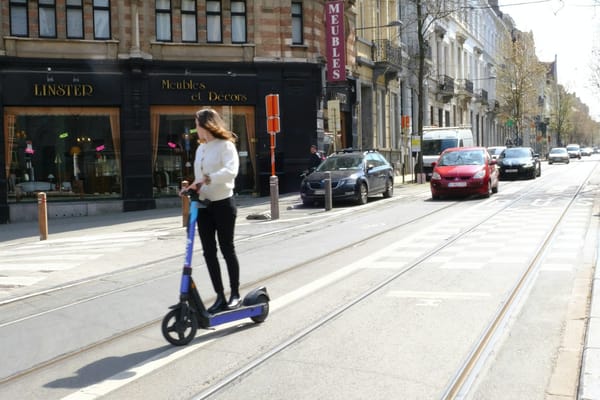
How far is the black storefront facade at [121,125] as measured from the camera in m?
22.0

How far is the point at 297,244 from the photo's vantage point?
12367 millimetres

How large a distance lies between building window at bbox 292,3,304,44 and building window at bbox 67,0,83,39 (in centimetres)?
740

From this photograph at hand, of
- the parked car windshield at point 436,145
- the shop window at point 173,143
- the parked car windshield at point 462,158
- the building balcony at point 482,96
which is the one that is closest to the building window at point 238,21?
the shop window at point 173,143

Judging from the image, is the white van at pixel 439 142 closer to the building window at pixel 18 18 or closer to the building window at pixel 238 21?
the building window at pixel 238 21

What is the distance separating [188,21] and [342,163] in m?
7.29

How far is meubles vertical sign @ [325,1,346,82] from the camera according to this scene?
26797 millimetres

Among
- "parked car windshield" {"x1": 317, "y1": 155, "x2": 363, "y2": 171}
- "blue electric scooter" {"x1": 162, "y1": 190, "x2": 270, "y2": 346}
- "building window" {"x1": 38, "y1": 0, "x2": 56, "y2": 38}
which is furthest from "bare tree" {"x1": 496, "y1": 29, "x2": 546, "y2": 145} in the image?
"blue electric scooter" {"x1": 162, "y1": 190, "x2": 270, "y2": 346}

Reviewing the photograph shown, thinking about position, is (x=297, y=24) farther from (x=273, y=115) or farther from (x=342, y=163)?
(x=273, y=115)

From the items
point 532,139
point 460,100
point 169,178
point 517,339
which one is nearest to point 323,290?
point 517,339

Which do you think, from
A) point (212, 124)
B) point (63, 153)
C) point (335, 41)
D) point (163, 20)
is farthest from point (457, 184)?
point (212, 124)

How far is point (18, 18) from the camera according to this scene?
22141 millimetres

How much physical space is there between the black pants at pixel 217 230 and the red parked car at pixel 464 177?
52.6 feet

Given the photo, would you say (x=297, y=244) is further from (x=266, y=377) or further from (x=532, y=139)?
(x=532, y=139)

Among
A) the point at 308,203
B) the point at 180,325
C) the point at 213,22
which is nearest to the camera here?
the point at 180,325
